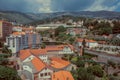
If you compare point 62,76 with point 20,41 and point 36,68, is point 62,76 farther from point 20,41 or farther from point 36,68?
point 20,41

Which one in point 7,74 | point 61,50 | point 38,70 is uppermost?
point 61,50

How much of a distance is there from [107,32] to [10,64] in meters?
31.5

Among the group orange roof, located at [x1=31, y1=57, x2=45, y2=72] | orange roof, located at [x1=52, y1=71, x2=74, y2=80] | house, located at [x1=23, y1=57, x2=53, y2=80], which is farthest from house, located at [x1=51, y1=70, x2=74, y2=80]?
orange roof, located at [x1=31, y1=57, x2=45, y2=72]

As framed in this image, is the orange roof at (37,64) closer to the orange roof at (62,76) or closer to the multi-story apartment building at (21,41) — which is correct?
the orange roof at (62,76)

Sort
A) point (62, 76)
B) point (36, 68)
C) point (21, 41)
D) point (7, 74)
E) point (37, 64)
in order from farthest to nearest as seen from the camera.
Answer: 1. point (21, 41)
2. point (37, 64)
3. point (36, 68)
4. point (62, 76)
5. point (7, 74)

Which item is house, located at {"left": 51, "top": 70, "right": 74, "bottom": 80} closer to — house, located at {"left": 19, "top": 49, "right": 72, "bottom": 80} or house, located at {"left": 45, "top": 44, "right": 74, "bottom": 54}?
house, located at {"left": 19, "top": 49, "right": 72, "bottom": 80}

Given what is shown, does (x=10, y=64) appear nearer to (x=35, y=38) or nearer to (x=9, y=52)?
(x=9, y=52)

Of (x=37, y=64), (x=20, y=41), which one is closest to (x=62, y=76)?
(x=37, y=64)

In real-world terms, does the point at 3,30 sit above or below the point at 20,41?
above

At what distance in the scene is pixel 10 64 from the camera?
27.0 metres

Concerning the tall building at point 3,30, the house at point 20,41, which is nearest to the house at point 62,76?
the house at point 20,41

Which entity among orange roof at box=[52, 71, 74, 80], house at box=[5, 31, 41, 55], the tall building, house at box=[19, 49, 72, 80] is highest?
the tall building

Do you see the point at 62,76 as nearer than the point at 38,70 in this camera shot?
Yes

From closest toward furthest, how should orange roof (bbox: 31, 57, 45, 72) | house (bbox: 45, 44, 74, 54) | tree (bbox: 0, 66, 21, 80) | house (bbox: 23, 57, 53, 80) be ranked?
1. tree (bbox: 0, 66, 21, 80)
2. house (bbox: 23, 57, 53, 80)
3. orange roof (bbox: 31, 57, 45, 72)
4. house (bbox: 45, 44, 74, 54)
